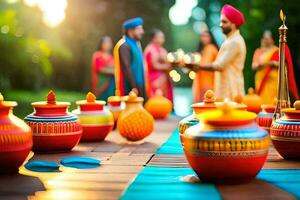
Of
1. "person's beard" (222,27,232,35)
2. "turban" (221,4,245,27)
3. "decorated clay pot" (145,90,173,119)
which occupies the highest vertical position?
"turban" (221,4,245,27)

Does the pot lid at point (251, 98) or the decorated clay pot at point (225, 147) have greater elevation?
the decorated clay pot at point (225, 147)

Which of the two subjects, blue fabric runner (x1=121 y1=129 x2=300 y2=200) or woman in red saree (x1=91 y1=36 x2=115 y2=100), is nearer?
blue fabric runner (x1=121 y1=129 x2=300 y2=200)

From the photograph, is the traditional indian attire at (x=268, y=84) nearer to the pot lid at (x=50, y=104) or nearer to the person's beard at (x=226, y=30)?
the person's beard at (x=226, y=30)

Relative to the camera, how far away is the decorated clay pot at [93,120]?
6422 mm

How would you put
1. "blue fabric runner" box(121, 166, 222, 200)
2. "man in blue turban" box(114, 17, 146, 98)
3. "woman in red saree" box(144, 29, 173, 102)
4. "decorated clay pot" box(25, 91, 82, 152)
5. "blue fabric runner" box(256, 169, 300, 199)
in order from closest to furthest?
"blue fabric runner" box(121, 166, 222, 200)
"blue fabric runner" box(256, 169, 300, 199)
"decorated clay pot" box(25, 91, 82, 152)
"man in blue turban" box(114, 17, 146, 98)
"woman in red saree" box(144, 29, 173, 102)

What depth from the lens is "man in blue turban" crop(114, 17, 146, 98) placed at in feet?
29.2

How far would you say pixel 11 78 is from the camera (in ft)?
78.9

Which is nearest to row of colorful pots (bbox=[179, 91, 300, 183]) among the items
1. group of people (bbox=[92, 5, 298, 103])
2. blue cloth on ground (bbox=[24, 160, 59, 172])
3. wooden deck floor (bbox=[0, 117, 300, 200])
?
wooden deck floor (bbox=[0, 117, 300, 200])

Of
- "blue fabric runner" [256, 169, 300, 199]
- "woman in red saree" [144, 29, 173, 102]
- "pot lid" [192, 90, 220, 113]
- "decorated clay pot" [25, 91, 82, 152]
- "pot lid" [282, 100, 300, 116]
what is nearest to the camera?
"blue fabric runner" [256, 169, 300, 199]

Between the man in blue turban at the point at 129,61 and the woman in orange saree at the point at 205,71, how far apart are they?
1.39 metres

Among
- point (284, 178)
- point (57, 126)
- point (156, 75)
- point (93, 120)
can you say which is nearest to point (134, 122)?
point (93, 120)

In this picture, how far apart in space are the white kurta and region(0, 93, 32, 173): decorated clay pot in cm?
369

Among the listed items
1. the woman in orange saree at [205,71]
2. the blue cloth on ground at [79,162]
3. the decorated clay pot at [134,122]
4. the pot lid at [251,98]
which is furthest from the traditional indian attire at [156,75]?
the blue cloth on ground at [79,162]

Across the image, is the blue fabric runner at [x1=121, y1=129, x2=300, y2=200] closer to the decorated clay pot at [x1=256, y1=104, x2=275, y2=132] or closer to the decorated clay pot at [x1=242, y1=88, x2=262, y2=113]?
the decorated clay pot at [x1=256, y1=104, x2=275, y2=132]
